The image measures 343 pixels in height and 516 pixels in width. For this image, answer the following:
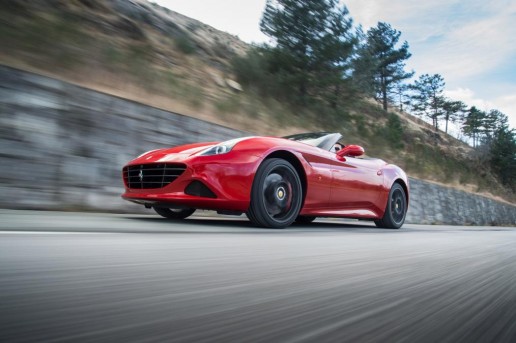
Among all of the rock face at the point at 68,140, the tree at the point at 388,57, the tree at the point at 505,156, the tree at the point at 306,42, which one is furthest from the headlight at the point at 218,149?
the tree at the point at 505,156

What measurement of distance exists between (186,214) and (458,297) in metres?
4.46

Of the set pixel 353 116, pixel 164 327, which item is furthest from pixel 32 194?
pixel 353 116

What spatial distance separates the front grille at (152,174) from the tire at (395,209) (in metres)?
3.66

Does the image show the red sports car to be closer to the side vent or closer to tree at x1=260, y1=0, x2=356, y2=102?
the side vent

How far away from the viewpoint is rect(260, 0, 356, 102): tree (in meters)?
15.3

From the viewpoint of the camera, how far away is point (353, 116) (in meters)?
17.3

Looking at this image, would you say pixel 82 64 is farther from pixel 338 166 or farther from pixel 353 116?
pixel 353 116

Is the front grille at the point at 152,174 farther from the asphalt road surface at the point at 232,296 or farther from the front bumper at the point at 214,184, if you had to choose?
the asphalt road surface at the point at 232,296

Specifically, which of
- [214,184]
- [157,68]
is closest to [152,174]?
[214,184]

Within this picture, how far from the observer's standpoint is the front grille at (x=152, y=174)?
394 cm

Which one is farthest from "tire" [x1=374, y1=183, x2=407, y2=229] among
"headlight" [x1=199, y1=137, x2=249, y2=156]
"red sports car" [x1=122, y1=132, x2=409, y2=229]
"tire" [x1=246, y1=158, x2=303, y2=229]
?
"headlight" [x1=199, y1=137, x2=249, y2=156]

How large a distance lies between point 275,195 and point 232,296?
322 cm

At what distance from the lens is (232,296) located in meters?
1.05

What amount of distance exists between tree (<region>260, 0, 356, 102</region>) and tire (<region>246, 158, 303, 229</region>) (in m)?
10.9
